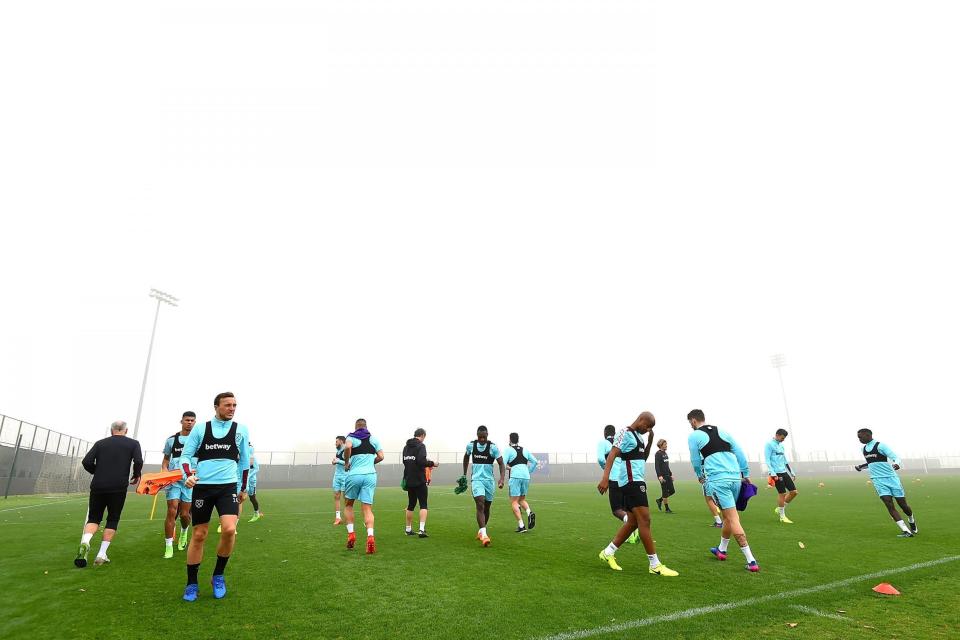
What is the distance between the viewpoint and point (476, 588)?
621 cm

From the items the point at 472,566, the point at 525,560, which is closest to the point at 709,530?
the point at 525,560

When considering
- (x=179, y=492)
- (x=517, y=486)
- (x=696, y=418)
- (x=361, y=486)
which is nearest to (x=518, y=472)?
(x=517, y=486)

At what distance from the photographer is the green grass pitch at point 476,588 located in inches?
188

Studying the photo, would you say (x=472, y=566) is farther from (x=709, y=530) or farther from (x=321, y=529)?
(x=709, y=530)

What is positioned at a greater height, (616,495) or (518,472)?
(518,472)

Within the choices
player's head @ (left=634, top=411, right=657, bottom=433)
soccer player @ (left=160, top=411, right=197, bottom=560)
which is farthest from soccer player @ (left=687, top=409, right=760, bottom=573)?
soccer player @ (left=160, top=411, right=197, bottom=560)

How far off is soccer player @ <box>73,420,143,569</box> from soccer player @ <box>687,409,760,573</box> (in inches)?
336

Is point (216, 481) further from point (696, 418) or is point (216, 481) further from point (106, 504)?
point (696, 418)

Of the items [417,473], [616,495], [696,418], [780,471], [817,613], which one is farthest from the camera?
[780,471]

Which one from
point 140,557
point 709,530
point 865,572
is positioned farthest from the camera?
point 709,530

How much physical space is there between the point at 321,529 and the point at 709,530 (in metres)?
8.73

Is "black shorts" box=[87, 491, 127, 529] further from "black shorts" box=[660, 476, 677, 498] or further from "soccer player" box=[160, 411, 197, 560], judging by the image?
"black shorts" box=[660, 476, 677, 498]

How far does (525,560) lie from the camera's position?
794 cm

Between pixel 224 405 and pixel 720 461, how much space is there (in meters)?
7.11
